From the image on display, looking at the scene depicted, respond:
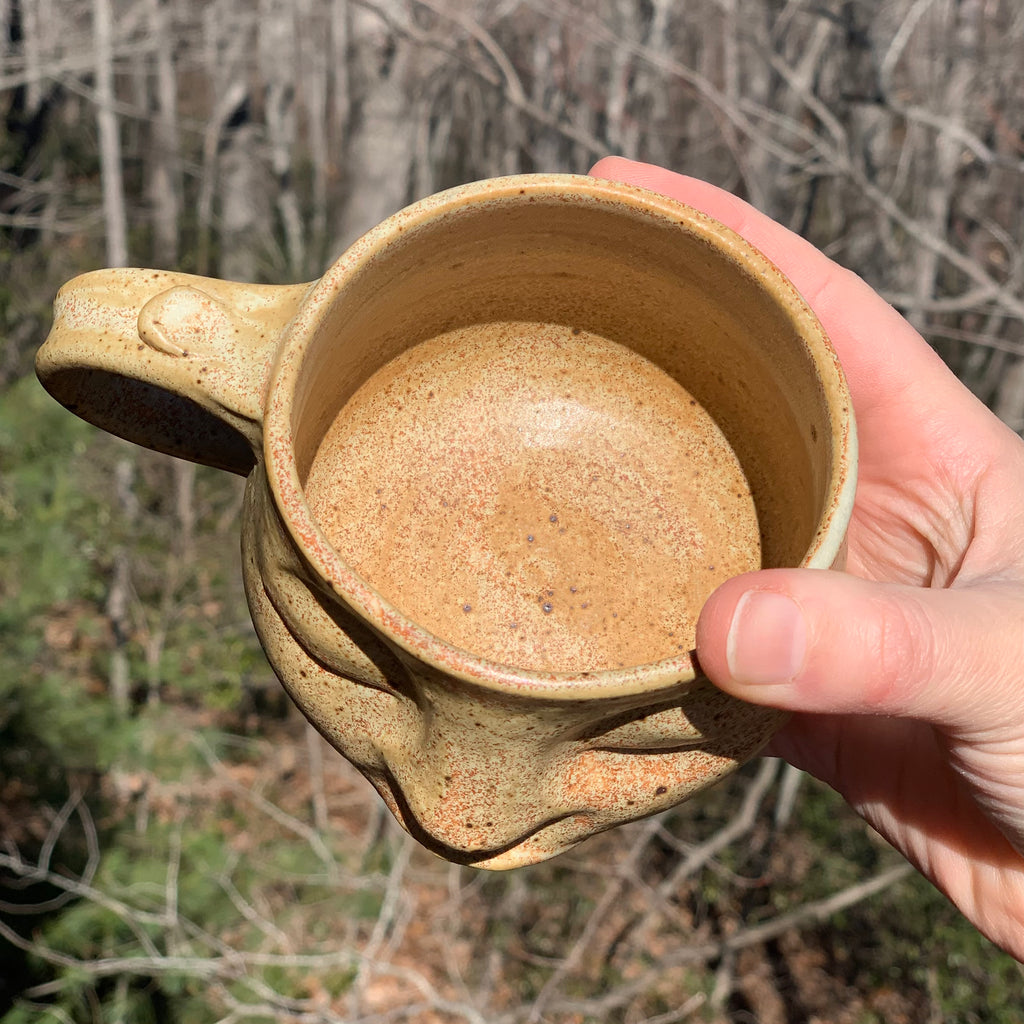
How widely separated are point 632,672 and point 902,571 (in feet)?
2.74

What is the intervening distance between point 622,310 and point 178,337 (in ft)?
1.81

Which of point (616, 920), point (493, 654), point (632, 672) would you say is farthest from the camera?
point (616, 920)

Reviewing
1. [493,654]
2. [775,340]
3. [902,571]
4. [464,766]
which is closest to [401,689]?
[464,766]

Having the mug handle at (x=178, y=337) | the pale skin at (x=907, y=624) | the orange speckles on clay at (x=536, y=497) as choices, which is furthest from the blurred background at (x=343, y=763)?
the mug handle at (x=178, y=337)

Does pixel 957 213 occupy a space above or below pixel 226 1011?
above

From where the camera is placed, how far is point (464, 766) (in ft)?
2.77

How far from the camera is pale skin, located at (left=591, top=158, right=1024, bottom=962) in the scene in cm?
80

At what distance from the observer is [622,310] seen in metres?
1.16

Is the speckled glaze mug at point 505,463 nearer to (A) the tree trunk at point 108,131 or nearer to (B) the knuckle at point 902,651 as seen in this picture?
(B) the knuckle at point 902,651

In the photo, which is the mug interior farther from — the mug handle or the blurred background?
the blurred background

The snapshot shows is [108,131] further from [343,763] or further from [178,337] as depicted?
[178,337]

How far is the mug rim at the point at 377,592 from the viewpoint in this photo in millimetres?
733

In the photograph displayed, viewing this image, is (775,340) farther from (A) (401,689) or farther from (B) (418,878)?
(B) (418,878)

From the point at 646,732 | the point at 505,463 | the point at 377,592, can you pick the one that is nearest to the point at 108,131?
the point at 505,463
